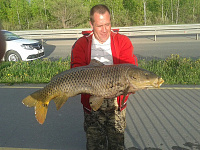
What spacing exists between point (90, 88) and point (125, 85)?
16.5 inches

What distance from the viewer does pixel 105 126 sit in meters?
3.33

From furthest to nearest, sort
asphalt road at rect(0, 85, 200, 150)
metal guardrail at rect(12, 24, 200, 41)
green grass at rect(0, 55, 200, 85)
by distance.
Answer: metal guardrail at rect(12, 24, 200, 41), green grass at rect(0, 55, 200, 85), asphalt road at rect(0, 85, 200, 150)

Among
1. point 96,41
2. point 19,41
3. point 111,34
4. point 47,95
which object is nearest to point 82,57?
point 96,41

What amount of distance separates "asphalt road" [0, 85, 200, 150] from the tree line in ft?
82.5

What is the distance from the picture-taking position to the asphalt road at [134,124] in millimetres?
4152

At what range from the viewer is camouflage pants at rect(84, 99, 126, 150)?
320cm

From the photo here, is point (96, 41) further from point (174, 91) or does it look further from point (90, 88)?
point (174, 91)

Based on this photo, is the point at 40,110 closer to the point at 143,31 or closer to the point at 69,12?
the point at 143,31

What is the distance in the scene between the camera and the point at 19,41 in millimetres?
11914

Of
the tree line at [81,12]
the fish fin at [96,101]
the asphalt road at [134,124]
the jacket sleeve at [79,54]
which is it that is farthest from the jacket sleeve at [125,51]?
the tree line at [81,12]

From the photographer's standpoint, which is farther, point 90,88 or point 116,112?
point 116,112

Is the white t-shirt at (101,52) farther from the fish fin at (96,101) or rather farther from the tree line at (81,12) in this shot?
the tree line at (81,12)

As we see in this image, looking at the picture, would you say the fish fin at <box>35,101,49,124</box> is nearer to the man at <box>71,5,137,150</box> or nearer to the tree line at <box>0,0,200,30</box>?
the man at <box>71,5,137,150</box>

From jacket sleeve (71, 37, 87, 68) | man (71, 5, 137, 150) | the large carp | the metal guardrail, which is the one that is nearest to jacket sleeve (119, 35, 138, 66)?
man (71, 5, 137, 150)
